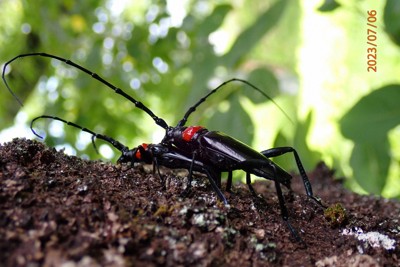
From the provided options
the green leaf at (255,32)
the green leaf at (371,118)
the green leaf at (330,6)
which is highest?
the green leaf at (255,32)

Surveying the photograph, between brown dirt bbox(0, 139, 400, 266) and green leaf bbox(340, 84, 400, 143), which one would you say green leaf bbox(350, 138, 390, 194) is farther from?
brown dirt bbox(0, 139, 400, 266)

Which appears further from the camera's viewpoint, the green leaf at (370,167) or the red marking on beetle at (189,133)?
the green leaf at (370,167)

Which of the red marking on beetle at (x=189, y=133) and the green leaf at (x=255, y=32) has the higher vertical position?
the green leaf at (x=255, y=32)

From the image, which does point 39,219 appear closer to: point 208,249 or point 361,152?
point 208,249

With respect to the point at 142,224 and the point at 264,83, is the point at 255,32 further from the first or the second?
the point at 142,224

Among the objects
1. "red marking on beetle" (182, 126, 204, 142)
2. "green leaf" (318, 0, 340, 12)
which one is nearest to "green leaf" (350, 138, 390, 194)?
"green leaf" (318, 0, 340, 12)

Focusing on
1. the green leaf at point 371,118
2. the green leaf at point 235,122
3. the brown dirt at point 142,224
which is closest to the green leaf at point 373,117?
the green leaf at point 371,118

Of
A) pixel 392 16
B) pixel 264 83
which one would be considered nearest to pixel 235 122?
pixel 264 83

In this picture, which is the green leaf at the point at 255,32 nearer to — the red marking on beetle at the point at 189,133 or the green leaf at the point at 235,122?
the green leaf at the point at 235,122
